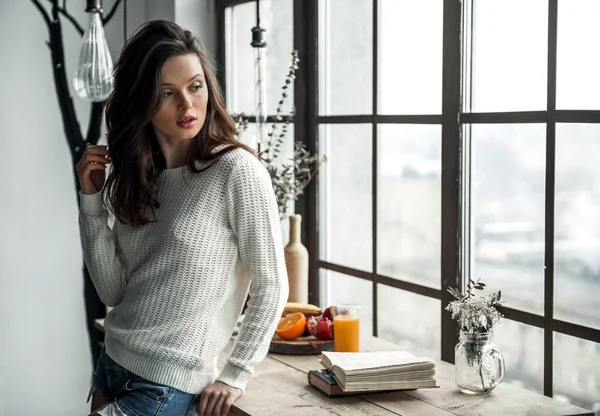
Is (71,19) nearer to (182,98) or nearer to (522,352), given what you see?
(182,98)

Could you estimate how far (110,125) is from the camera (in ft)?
6.53

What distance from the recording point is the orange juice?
2170mm

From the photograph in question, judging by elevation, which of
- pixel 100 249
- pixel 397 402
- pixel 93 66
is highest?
pixel 93 66

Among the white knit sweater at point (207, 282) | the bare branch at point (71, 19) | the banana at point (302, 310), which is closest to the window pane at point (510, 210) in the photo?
the banana at point (302, 310)

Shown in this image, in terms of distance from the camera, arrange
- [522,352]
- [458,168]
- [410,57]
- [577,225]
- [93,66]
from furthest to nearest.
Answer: [93,66]
[410,57]
[458,168]
[522,352]
[577,225]

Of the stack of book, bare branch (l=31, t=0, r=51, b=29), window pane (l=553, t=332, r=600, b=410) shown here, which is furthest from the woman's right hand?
bare branch (l=31, t=0, r=51, b=29)

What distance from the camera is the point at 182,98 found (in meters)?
1.82

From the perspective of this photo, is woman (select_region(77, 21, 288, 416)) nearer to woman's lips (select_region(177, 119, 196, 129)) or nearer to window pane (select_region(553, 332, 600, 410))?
woman's lips (select_region(177, 119, 196, 129))

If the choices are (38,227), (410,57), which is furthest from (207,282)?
(38,227)

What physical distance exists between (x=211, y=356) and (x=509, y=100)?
3.24ft

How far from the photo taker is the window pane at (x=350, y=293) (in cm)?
270

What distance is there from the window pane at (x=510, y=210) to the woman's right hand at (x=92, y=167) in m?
0.98

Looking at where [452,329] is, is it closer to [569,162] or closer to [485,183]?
[485,183]

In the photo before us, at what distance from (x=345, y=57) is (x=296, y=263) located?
71 cm
